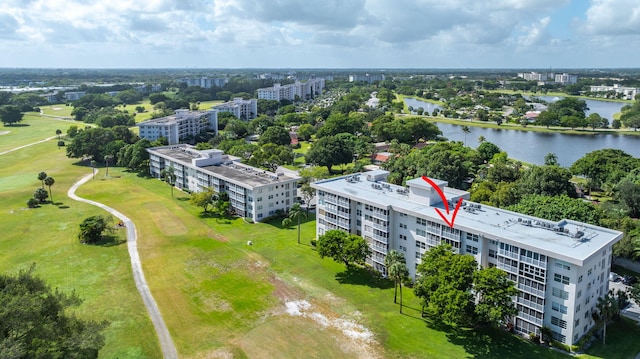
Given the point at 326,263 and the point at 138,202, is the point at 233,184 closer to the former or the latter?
the point at 138,202

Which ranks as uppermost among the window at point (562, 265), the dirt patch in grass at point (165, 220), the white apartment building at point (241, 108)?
the white apartment building at point (241, 108)

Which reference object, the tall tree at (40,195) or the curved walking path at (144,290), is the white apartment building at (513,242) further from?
the tall tree at (40,195)

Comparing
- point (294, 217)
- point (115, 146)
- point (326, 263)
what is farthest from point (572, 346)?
point (115, 146)

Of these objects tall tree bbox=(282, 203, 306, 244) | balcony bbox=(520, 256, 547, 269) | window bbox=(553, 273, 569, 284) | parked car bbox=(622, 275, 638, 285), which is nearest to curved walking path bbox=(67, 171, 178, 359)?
tall tree bbox=(282, 203, 306, 244)

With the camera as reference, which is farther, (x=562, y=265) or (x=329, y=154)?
(x=329, y=154)

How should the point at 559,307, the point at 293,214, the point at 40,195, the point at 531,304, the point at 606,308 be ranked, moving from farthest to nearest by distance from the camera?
1. the point at 40,195
2. the point at 293,214
3. the point at 531,304
4. the point at 606,308
5. the point at 559,307

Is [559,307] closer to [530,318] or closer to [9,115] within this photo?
[530,318]

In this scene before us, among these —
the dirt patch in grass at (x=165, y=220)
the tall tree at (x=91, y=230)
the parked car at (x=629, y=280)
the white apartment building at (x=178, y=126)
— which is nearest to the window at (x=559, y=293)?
the parked car at (x=629, y=280)

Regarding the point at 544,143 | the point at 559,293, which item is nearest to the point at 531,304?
the point at 559,293
